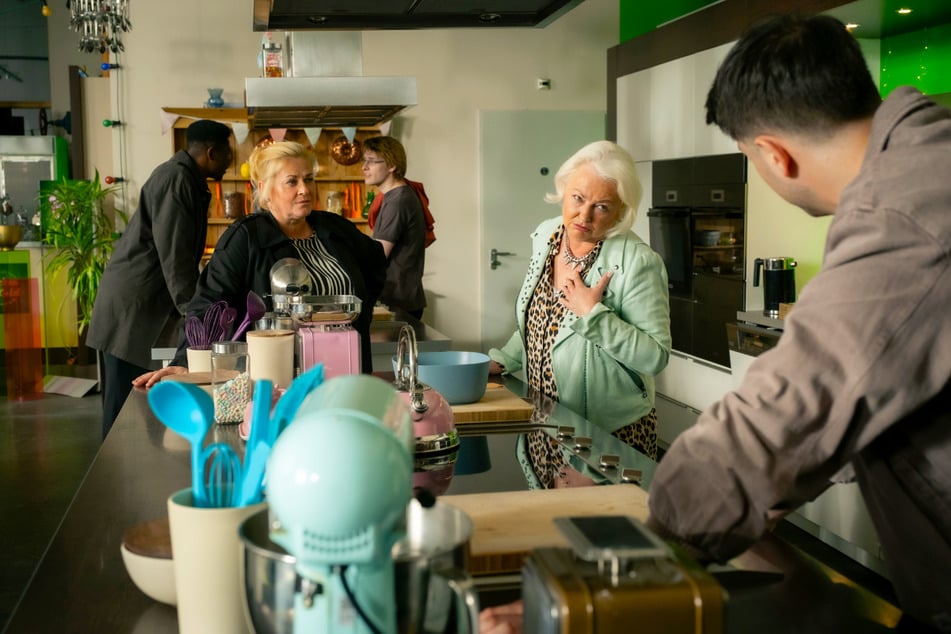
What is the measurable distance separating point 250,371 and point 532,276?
36.0 inches

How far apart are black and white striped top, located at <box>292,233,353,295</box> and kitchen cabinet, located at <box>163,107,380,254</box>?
4175 millimetres

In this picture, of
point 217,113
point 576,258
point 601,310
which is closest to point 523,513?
point 601,310

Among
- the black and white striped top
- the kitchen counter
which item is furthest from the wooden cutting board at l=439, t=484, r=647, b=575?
the black and white striped top

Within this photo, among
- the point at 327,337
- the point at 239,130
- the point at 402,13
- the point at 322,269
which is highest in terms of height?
the point at 239,130

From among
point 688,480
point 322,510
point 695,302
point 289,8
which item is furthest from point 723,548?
point 695,302

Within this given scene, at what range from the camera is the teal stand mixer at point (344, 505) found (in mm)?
717

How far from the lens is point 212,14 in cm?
725

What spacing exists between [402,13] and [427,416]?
1526 millimetres

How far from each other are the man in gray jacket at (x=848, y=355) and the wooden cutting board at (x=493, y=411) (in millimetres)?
1005

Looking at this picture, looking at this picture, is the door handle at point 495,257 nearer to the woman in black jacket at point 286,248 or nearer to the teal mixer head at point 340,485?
the woman in black jacket at point 286,248

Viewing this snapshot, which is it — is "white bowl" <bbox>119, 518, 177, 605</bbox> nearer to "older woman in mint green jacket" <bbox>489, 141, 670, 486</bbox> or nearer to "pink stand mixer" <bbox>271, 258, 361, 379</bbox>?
"pink stand mixer" <bbox>271, 258, 361, 379</bbox>

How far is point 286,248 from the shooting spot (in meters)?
3.11

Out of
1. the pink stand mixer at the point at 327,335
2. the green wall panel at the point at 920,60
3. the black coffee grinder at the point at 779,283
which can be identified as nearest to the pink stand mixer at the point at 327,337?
the pink stand mixer at the point at 327,335

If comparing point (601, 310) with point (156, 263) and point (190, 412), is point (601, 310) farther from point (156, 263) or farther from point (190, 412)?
point (156, 263)
